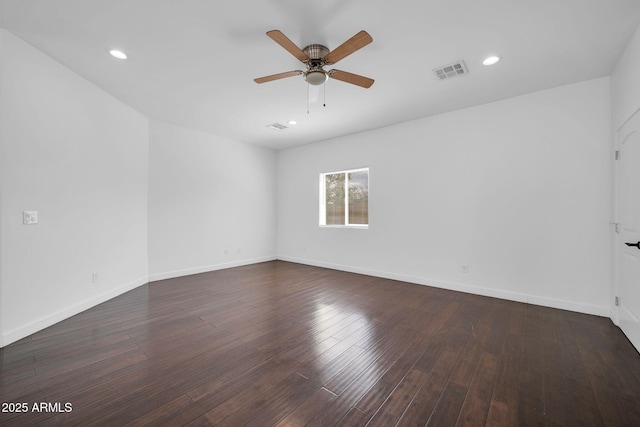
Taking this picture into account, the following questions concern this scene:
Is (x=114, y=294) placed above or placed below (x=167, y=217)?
below

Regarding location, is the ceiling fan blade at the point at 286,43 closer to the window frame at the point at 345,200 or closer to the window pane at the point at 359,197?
the window frame at the point at 345,200

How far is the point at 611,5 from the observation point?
A: 2.01 metres

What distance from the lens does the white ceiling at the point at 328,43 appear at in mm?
2064

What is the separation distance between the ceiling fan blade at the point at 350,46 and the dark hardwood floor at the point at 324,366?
2.53 metres

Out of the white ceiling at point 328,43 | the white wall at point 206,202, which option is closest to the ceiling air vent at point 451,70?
the white ceiling at point 328,43

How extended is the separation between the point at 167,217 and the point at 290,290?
2.69 m

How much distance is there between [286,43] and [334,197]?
13.1 ft

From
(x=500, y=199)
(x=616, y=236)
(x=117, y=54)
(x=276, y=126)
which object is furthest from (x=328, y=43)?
(x=616, y=236)

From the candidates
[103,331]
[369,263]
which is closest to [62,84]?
[103,331]

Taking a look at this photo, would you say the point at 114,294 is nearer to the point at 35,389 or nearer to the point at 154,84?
the point at 35,389

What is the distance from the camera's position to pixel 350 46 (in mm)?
2125

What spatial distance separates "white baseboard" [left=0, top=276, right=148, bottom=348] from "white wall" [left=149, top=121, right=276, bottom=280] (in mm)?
920

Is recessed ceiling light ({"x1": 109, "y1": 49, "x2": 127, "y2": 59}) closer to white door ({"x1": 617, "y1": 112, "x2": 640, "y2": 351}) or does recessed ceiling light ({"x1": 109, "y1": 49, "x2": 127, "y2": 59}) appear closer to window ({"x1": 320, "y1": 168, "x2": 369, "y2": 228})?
window ({"x1": 320, "y1": 168, "x2": 369, "y2": 228})

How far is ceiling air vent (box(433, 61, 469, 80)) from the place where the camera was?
9.32 ft
